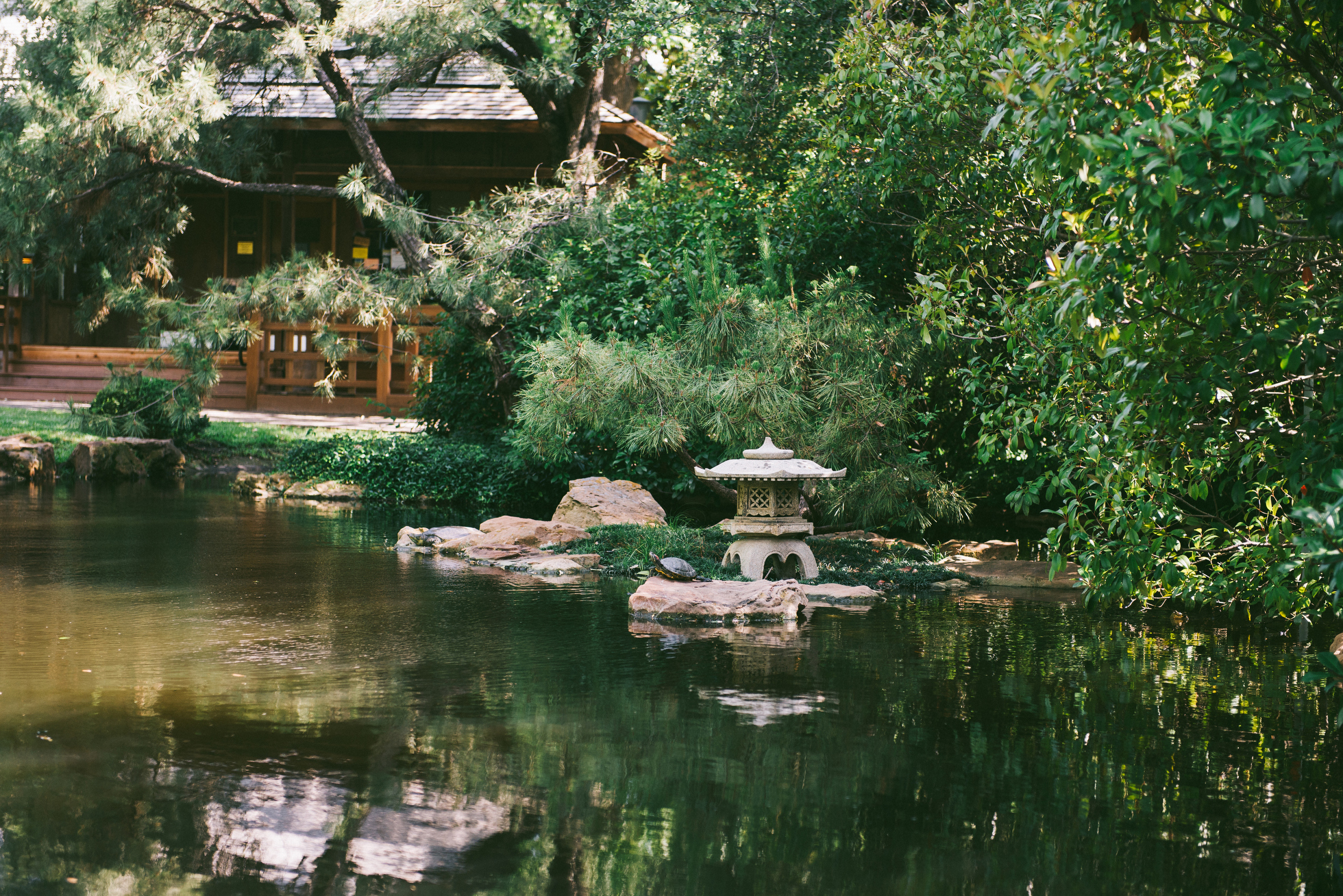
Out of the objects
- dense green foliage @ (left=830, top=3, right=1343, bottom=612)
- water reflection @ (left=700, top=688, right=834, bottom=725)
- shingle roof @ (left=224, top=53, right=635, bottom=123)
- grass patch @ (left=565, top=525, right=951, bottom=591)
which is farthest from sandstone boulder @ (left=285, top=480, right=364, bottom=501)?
dense green foliage @ (left=830, top=3, right=1343, bottom=612)

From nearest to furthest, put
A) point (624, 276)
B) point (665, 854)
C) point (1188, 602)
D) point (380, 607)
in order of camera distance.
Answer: point (665, 854), point (1188, 602), point (380, 607), point (624, 276)

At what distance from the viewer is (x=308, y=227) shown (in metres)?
24.0

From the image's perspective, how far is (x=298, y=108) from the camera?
2033 cm

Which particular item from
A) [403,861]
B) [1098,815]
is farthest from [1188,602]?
[403,861]

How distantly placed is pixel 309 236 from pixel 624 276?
12.7 meters

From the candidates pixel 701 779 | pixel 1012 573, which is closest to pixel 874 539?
pixel 1012 573

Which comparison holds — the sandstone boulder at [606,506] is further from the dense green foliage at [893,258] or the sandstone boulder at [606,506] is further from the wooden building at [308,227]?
the wooden building at [308,227]

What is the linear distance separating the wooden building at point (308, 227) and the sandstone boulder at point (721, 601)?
12391mm

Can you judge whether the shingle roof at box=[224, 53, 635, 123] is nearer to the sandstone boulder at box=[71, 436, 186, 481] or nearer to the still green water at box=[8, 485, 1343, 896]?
the sandstone boulder at box=[71, 436, 186, 481]

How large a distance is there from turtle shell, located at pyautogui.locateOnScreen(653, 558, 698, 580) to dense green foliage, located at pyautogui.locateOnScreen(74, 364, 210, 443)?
29.5 feet

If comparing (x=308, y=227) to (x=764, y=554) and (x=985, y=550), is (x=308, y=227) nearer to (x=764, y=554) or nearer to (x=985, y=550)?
(x=985, y=550)

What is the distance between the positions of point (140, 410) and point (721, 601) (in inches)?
421

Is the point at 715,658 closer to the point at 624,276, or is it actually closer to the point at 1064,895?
the point at 1064,895

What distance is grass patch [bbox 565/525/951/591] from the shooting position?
9203mm
